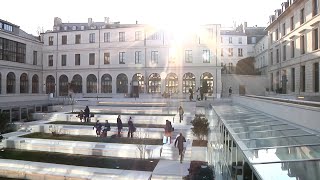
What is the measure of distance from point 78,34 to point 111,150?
3947 centimetres

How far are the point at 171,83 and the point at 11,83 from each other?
2722 cm

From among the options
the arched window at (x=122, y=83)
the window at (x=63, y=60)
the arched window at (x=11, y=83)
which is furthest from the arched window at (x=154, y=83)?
the arched window at (x=11, y=83)

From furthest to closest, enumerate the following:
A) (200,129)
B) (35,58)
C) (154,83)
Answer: (35,58), (154,83), (200,129)

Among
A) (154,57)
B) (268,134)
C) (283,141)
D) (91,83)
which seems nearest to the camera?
(283,141)

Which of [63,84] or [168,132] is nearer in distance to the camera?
[168,132]

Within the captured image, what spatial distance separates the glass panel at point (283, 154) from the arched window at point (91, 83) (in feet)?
151

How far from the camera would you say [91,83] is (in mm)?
49531

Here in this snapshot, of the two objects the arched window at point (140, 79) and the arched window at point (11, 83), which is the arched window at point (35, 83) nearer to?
the arched window at point (11, 83)

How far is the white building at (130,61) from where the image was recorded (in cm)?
4516

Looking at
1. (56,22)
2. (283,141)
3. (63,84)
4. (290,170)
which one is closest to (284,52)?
(283,141)

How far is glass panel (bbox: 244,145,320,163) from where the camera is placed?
15.4 ft

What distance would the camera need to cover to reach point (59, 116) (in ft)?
90.2

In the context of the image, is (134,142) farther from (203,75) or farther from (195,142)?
(203,75)

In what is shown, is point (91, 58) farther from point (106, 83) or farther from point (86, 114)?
point (86, 114)
